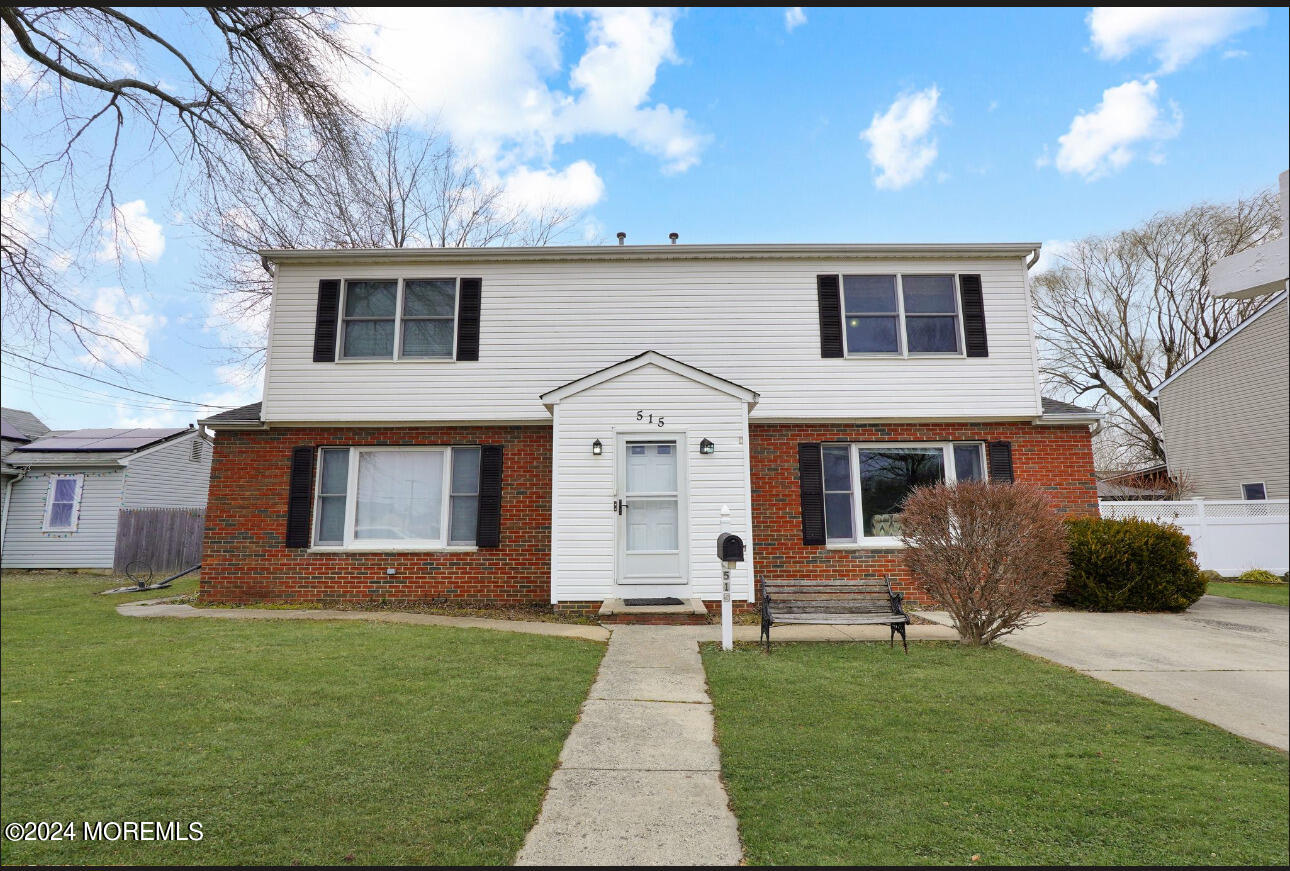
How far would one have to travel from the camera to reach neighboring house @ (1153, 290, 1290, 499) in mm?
1476

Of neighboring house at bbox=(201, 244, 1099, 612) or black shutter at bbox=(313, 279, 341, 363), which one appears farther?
black shutter at bbox=(313, 279, 341, 363)

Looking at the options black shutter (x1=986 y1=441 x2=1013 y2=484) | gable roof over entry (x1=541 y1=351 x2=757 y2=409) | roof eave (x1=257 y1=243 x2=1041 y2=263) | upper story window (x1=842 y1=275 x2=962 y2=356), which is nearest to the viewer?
gable roof over entry (x1=541 y1=351 x2=757 y2=409)

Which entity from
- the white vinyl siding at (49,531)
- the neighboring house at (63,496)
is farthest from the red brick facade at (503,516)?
the white vinyl siding at (49,531)

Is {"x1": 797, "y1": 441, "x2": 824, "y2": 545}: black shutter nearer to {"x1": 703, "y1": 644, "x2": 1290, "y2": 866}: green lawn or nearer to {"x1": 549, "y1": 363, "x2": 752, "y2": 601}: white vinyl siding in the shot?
{"x1": 549, "y1": 363, "x2": 752, "y2": 601}: white vinyl siding

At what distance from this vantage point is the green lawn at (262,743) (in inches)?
86.4

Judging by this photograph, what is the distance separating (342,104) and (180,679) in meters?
4.35

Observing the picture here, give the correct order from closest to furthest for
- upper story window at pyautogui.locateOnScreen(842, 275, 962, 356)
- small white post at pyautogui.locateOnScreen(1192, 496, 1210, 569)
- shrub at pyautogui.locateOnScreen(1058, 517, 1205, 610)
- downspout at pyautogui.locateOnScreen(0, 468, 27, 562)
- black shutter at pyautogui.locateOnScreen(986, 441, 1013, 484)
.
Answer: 1. downspout at pyautogui.locateOnScreen(0, 468, 27, 562)
2. small white post at pyautogui.locateOnScreen(1192, 496, 1210, 569)
3. shrub at pyautogui.locateOnScreen(1058, 517, 1205, 610)
4. black shutter at pyautogui.locateOnScreen(986, 441, 1013, 484)
5. upper story window at pyautogui.locateOnScreen(842, 275, 962, 356)

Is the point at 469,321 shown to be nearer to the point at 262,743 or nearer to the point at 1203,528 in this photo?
the point at 262,743

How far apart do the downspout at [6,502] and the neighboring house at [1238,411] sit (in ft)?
9.81

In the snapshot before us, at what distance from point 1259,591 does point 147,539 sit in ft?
17.9

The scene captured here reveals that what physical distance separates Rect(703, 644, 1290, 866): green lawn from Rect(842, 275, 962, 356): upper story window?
607 centimetres

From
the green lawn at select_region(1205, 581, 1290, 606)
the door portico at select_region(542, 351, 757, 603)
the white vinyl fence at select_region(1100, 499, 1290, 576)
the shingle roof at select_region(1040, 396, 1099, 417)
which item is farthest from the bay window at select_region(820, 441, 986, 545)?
the green lawn at select_region(1205, 581, 1290, 606)

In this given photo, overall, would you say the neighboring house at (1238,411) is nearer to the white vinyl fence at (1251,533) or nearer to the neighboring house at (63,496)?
the white vinyl fence at (1251,533)

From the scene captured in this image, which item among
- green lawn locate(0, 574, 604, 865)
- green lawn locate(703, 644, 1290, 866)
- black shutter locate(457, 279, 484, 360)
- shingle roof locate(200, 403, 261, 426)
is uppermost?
black shutter locate(457, 279, 484, 360)
